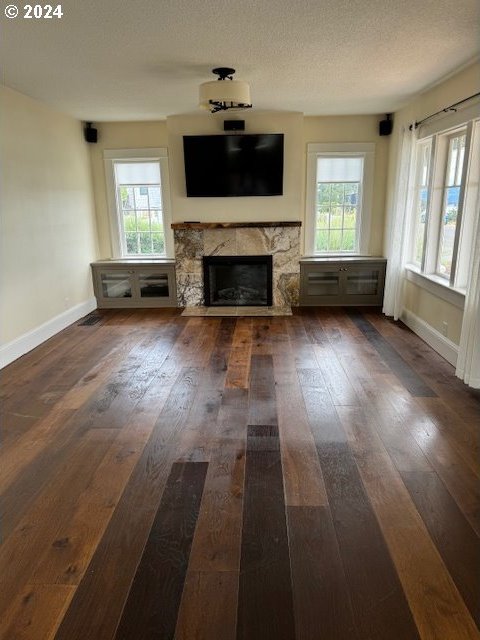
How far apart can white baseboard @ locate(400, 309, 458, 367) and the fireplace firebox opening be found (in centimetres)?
190

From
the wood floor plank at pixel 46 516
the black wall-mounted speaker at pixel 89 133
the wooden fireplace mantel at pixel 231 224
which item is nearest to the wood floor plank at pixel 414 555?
the wood floor plank at pixel 46 516

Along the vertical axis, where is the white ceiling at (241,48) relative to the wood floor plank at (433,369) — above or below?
above

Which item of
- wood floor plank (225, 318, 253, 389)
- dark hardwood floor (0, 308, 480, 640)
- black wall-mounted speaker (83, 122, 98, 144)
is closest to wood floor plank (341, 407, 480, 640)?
dark hardwood floor (0, 308, 480, 640)

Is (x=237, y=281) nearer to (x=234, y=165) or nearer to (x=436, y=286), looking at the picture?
(x=234, y=165)

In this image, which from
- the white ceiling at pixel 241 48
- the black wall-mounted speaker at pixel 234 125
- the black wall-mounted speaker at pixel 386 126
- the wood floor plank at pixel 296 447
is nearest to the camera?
the wood floor plank at pixel 296 447

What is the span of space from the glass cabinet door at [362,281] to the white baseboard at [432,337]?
A: 818 millimetres

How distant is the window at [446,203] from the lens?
367cm

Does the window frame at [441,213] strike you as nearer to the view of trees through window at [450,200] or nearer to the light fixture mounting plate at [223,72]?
the view of trees through window at [450,200]

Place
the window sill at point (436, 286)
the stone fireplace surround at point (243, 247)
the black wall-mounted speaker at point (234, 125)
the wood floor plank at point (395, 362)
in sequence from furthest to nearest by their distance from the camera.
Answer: the stone fireplace surround at point (243, 247) → the black wall-mounted speaker at point (234, 125) → the window sill at point (436, 286) → the wood floor plank at point (395, 362)

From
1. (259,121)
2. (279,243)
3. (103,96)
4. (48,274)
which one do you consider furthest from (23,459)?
(259,121)

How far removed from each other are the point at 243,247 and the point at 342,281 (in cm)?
148

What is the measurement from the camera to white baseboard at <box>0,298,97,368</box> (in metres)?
4.00

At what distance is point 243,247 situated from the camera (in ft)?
19.1

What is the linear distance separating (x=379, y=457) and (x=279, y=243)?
3.87 meters
